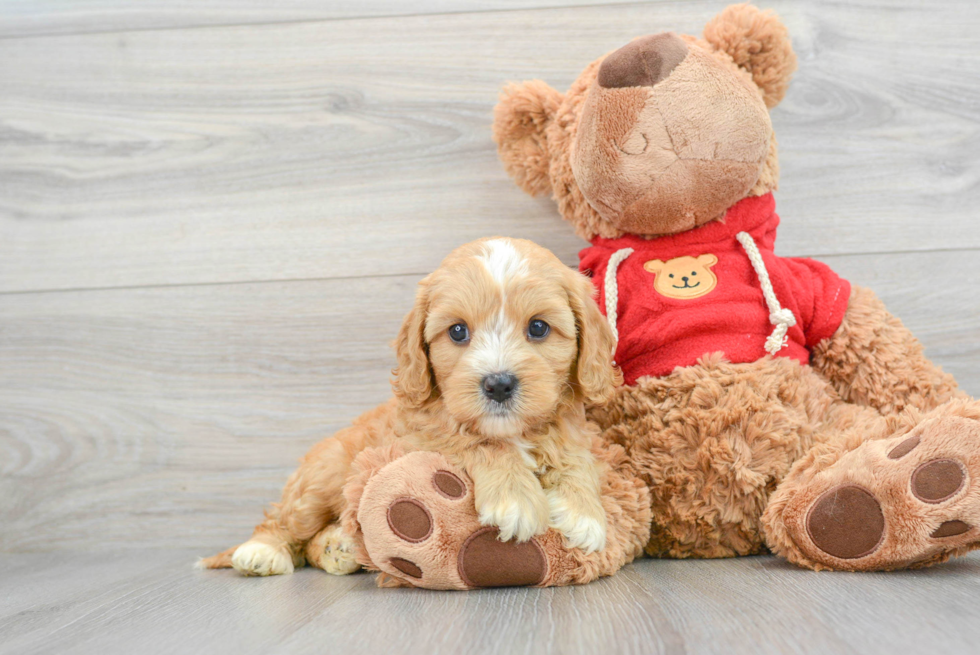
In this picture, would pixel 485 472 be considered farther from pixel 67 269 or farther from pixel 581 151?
pixel 67 269

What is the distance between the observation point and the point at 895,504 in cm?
114

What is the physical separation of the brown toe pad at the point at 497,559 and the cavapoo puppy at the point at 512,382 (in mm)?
29

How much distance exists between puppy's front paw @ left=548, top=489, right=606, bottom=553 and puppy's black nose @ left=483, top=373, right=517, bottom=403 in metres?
0.20

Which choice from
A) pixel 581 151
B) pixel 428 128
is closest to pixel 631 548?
pixel 581 151

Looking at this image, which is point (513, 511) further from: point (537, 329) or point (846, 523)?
point (846, 523)

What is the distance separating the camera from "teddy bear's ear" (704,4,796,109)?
144cm

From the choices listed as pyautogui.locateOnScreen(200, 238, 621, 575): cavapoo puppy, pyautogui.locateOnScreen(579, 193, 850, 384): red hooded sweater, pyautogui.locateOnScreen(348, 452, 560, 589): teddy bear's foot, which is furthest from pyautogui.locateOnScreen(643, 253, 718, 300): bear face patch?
pyautogui.locateOnScreen(348, 452, 560, 589): teddy bear's foot

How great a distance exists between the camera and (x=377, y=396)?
1.88 m

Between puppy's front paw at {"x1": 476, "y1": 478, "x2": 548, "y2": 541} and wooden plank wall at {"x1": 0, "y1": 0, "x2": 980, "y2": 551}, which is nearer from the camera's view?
puppy's front paw at {"x1": 476, "y1": 478, "x2": 548, "y2": 541}

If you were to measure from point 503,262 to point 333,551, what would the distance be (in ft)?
2.23

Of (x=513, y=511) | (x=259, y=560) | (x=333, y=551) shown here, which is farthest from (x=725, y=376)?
(x=259, y=560)

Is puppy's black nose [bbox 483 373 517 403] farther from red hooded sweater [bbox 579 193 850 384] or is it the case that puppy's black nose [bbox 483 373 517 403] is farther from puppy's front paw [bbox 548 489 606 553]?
red hooded sweater [bbox 579 193 850 384]

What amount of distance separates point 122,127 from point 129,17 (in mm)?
278

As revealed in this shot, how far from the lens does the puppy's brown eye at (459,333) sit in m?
1.26
